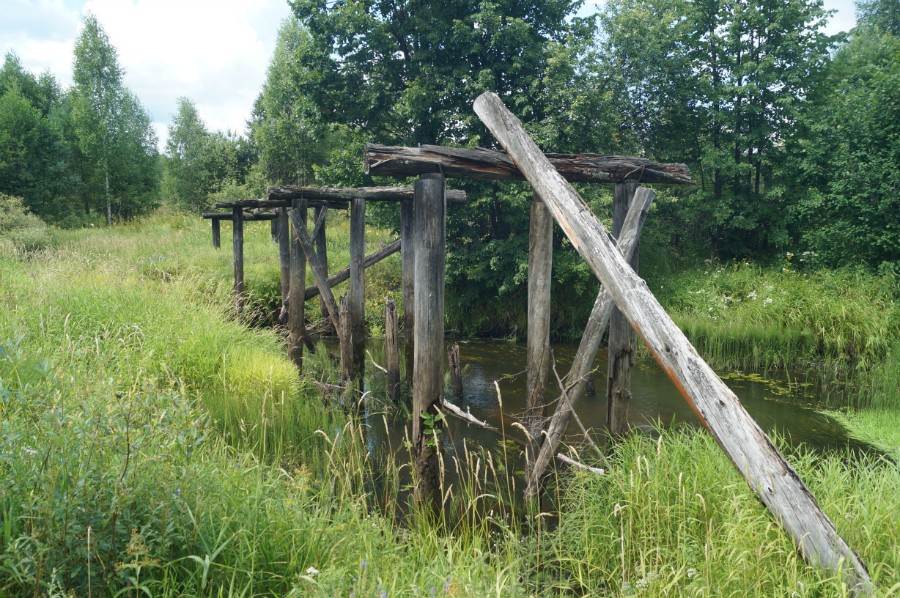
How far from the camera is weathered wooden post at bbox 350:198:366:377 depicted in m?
8.46

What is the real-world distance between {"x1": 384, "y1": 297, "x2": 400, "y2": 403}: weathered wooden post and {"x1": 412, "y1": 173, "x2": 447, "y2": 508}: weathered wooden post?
8.63ft

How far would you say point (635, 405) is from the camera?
8570mm

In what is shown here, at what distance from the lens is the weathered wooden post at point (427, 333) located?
15.8 ft

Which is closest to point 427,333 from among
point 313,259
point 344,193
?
point 344,193

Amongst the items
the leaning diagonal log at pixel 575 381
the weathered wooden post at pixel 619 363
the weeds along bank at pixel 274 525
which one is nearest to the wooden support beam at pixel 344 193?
the weathered wooden post at pixel 619 363

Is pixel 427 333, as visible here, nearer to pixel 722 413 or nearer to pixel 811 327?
pixel 722 413

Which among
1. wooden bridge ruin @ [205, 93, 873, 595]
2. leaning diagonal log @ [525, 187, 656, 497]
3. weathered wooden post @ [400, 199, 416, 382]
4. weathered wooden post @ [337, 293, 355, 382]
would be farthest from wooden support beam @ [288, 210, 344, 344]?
leaning diagonal log @ [525, 187, 656, 497]

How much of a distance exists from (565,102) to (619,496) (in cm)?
1082

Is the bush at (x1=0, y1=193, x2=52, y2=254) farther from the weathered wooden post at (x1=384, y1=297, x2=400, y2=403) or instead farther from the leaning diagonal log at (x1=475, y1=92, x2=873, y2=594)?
the leaning diagonal log at (x1=475, y1=92, x2=873, y2=594)

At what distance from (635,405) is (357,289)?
4.48m

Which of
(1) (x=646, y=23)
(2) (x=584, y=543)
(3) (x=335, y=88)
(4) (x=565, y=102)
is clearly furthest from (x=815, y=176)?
(2) (x=584, y=543)

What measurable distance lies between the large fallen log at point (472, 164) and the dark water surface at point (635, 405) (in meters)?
2.05

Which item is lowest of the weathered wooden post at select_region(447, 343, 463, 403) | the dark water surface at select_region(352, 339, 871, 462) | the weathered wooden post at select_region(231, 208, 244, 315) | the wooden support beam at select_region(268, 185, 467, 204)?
the dark water surface at select_region(352, 339, 871, 462)

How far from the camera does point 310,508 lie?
3854mm
